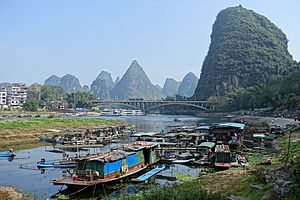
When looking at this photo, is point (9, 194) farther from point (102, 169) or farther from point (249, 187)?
point (249, 187)

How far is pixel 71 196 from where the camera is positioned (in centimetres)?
2103

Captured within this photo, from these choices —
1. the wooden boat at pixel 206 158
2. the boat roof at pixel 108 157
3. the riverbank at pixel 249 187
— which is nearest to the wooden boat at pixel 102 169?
the boat roof at pixel 108 157

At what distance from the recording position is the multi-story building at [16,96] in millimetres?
→ 161250

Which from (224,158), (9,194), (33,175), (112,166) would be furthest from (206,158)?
(9,194)

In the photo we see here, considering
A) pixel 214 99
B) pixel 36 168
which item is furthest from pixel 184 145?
pixel 214 99

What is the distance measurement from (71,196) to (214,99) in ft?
470

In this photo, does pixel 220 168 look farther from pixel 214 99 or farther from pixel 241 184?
pixel 214 99

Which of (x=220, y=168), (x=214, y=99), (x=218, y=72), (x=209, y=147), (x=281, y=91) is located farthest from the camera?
(x=218, y=72)

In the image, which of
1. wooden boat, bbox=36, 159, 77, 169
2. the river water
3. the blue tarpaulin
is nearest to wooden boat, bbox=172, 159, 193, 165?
the river water

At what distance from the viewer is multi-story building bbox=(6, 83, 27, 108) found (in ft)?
529

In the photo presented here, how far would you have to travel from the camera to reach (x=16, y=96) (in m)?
167

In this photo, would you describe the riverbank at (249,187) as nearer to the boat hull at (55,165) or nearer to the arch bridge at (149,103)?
the boat hull at (55,165)

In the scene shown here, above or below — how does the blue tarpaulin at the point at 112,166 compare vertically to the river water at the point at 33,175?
above

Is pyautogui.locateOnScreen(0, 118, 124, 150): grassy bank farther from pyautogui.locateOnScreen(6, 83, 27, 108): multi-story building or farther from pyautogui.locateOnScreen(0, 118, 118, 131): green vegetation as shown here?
pyautogui.locateOnScreen(6, 83, 27, 108): multi-story building
